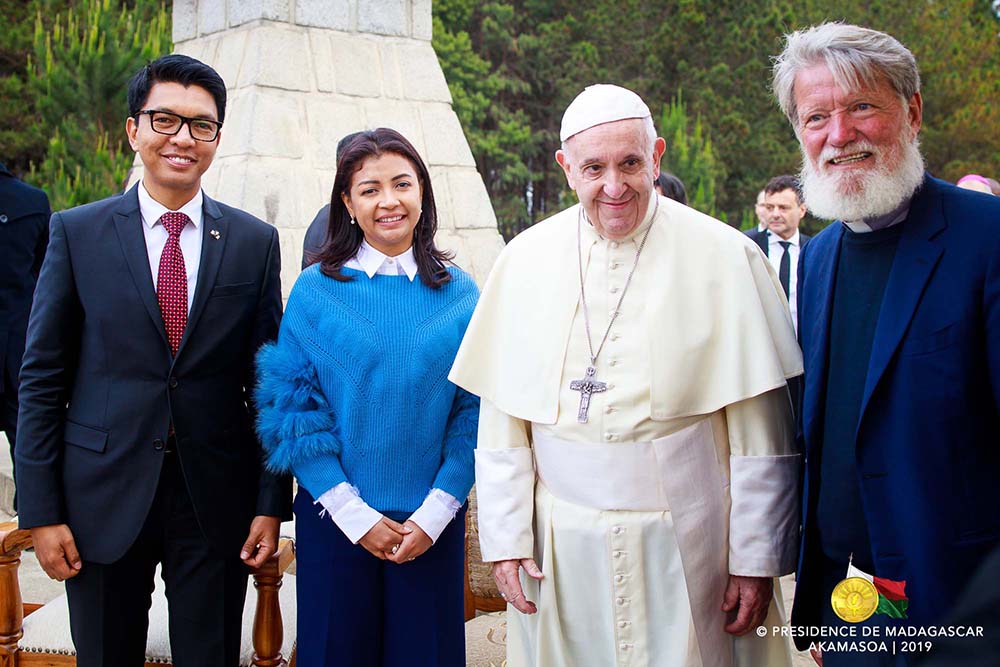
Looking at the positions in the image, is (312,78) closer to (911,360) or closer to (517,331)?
(517,331)

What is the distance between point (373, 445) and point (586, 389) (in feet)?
1.81

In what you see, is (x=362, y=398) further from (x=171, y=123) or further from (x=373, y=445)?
(x=171, y=123)

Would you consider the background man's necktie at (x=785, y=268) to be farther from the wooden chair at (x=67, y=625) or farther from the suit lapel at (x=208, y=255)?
the suit lapel at (x=208, y=255)

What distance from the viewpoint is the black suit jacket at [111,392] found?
238cm

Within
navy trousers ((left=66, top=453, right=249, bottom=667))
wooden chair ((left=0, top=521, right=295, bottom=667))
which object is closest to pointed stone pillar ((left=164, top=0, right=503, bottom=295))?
wooden chair ((left=0, top=521, right=295, bottom=667))

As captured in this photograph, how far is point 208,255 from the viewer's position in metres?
2.51

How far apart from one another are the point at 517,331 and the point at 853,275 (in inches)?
32.1

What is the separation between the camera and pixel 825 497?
7.06 feet

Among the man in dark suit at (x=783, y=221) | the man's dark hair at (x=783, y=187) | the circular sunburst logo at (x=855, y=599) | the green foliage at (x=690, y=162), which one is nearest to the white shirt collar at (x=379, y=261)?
the circular sunburst logo at (x=855, y=599)

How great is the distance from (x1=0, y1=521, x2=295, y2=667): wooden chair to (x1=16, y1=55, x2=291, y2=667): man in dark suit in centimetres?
13

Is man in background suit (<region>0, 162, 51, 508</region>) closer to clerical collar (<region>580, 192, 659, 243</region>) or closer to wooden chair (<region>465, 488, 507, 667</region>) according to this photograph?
wooden chair (<region>465, 488, 507, 667</region>)

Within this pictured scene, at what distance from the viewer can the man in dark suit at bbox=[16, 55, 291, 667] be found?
2.38 meters

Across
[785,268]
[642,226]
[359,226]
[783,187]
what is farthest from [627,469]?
[783,187]

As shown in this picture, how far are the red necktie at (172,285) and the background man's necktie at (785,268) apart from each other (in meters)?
3.62
